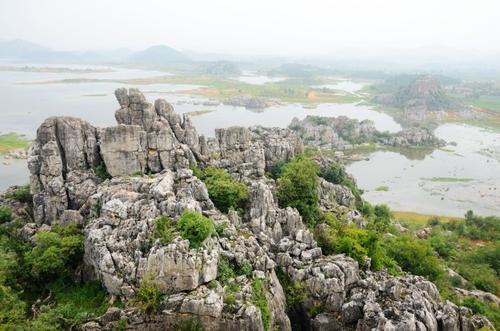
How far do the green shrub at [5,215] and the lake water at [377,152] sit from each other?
3324cm

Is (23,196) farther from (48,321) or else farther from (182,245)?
(182,245)

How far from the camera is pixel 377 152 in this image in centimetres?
9950

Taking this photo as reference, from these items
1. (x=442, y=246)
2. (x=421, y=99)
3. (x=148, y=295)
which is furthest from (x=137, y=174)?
(x=421, y=99)

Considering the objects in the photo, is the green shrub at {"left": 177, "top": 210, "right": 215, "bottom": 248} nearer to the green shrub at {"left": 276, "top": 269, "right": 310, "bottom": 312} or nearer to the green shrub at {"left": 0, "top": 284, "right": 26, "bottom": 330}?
the green shrub at {"left": 276, "top": 269, "right": 310, "bottom": 312}

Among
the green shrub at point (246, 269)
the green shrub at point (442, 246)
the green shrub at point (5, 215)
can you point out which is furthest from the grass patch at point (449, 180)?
the green shrub at point (5, 215)

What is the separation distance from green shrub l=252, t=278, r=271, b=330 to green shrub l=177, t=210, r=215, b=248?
4162 mm

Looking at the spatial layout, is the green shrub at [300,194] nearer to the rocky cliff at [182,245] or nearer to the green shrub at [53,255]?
the rocky cliff at [182,245]

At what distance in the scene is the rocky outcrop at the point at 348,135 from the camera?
331ft

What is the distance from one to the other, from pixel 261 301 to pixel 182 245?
5.65 m

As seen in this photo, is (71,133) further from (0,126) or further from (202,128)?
(0,126)

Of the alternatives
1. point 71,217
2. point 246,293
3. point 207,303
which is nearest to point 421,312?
point 246,293

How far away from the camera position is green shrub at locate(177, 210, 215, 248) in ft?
82.8

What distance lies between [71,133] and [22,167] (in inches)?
1757

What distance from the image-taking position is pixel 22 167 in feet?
240
